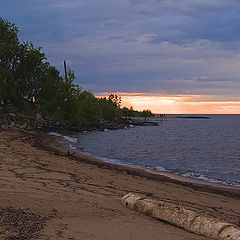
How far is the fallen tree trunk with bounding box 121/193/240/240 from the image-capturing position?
5.18 metres

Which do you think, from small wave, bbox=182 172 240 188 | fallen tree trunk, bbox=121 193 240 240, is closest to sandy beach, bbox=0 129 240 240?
fallen tree trunk, bbox=121 193 240 240

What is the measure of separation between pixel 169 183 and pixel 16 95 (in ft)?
102

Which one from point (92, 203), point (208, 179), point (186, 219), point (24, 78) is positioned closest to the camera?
point (186, 219)

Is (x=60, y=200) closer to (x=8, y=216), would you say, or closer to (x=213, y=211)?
(x=8, y=216)

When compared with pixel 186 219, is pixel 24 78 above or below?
above

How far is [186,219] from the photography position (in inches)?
227

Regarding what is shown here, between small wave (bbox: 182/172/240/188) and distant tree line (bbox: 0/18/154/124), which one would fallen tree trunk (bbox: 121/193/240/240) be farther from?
distant tree line (bbox: 0/18/154/124)

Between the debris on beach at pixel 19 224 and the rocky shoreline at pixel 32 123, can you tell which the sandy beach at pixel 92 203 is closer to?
the debris on beach at pixel 19 224

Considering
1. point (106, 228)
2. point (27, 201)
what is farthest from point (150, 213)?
point (27, 201)

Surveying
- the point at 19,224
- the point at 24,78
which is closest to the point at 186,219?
the point at 19,224

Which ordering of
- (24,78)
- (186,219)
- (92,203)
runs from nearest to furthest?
(186,219)
(92,203)
(24,78)

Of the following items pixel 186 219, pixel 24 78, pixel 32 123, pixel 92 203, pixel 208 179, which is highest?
pixel 24 78

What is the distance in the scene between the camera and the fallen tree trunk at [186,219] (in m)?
5.18

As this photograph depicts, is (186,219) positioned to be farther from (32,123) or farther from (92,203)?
(32,123)
